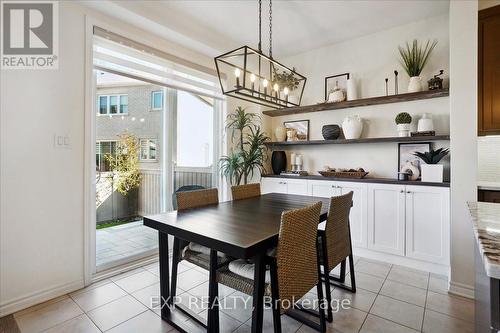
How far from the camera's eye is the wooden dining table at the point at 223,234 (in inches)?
55.0

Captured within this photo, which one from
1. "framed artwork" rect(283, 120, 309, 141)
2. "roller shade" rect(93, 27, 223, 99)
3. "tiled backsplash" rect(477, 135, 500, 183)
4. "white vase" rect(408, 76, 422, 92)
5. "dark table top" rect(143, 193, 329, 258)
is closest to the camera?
"dark table top" rect(143, 193, 329, 258)

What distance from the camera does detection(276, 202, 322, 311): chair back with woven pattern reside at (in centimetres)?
147

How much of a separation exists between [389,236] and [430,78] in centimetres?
199

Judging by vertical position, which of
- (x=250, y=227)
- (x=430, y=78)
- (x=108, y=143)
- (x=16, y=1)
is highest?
(x=16, y=1)

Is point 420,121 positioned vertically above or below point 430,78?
below

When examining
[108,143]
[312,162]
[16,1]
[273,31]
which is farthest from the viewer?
[312,162]

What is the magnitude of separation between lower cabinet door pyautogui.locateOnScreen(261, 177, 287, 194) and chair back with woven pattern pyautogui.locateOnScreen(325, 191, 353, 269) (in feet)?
5.60

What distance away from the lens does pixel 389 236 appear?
301 centimetres

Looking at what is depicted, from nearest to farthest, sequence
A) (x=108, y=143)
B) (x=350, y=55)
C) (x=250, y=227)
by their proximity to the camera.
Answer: (x=250, y=227) < (x=108, y=143) < (x=350, y=55)

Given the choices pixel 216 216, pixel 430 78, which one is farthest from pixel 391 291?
pixel 430 78

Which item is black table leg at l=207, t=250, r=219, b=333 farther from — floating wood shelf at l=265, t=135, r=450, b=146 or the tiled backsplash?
the tiled backsplash

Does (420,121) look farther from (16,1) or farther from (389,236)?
(16,1)

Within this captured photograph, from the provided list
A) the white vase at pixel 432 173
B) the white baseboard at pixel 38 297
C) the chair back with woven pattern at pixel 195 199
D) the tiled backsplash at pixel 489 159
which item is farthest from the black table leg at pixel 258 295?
the tiled backsplash at pixel 489 159

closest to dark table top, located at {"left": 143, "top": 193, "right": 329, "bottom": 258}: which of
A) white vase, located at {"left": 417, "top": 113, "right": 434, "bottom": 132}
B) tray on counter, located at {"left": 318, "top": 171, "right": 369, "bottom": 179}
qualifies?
tray on counter, located at {"left": 318, "top": 171, "right": 369, "bottom": 179}
